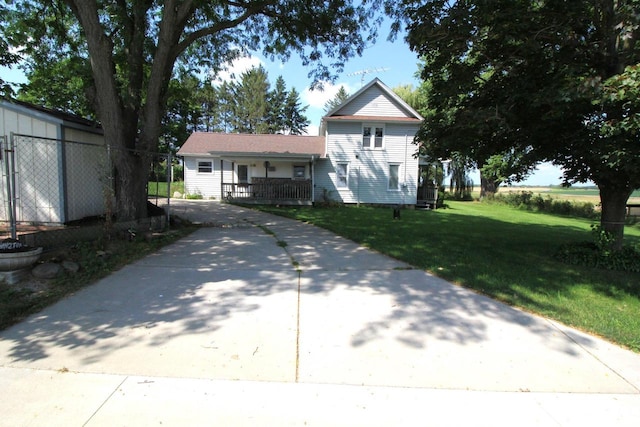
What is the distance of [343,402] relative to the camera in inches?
99.3

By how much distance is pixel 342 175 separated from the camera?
20562mm

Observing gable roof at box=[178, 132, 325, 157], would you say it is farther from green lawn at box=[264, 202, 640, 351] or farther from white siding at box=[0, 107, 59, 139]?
white siding at box=[0, 107, 59, 139]

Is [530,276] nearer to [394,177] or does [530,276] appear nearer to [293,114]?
[394,177]

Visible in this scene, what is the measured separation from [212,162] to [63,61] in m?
11.7

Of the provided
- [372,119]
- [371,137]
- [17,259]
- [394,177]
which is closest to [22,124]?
[17,259]

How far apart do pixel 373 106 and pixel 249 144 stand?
8585 mm

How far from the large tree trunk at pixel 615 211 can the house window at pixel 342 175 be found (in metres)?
14.5

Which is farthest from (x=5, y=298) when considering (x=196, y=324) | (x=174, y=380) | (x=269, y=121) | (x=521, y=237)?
(x=269, y=121)

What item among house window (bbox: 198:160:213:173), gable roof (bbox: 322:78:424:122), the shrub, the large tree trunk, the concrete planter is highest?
gable roof (bbox: 322:78:424:122)

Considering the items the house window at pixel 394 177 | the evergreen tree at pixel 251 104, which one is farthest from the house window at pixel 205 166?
the evergreen tree at pixel 251 104

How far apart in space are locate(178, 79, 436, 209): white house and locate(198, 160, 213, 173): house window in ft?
1.63

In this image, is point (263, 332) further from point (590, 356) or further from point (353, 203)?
point (353, 203)

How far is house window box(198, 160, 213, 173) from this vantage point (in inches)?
870

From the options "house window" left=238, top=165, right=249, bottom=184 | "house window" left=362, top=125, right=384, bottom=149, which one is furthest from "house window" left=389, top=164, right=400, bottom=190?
"house window" left=238, top=165, right=249, bottom=184
